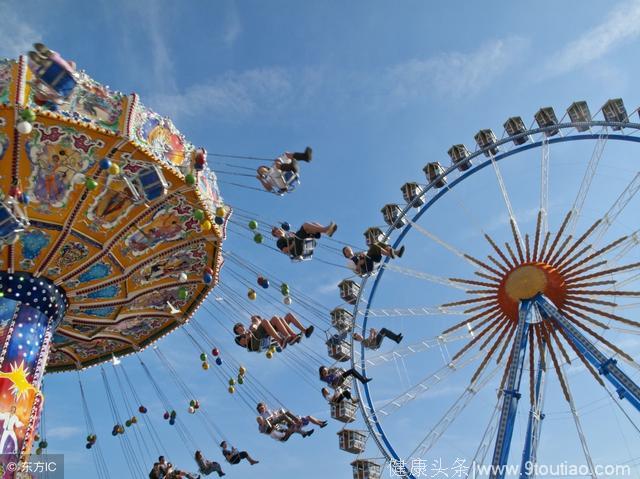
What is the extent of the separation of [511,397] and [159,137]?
997 centimetres

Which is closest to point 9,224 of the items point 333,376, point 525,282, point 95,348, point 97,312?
point 97,312

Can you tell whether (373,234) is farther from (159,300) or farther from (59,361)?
(59,361)

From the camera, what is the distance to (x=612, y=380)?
1363 centimetres

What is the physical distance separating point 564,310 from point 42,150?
12.7 m

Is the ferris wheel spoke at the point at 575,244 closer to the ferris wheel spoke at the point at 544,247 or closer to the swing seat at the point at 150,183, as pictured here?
the ferris wheel spoke at the point at 544,247

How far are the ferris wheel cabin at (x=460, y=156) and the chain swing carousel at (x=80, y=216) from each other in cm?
881

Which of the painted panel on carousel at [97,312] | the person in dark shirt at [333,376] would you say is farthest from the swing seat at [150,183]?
the person in dark shirt at [333,376]

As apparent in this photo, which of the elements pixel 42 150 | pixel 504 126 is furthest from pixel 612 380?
pixel 42 150

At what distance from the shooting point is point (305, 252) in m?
13.9

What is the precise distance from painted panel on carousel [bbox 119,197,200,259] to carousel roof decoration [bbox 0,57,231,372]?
0.9 inches

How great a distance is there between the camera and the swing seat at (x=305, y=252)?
13.8 meters

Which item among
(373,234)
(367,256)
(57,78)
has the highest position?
(373,234)

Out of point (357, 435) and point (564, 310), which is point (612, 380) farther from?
point (357, 435)

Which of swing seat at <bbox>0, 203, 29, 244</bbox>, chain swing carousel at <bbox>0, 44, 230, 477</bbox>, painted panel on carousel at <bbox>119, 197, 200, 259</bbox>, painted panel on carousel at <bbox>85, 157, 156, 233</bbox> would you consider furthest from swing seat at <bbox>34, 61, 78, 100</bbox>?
painted panel on carousel at <bbox>119, 197, 200, 259</bbox>
